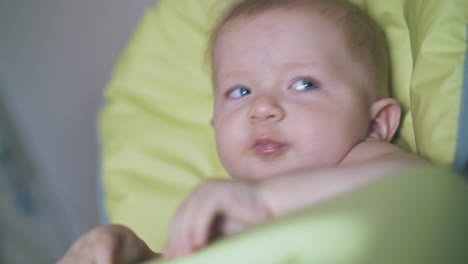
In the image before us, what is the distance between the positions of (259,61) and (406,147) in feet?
0.85

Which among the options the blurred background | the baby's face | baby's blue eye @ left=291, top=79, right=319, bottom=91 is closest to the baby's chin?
the baby's face

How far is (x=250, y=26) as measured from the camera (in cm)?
73

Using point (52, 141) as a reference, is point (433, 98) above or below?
above

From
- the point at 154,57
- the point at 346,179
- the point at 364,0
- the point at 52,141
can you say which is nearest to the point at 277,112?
the point at 346,179

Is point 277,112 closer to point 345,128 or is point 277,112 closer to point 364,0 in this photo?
point 345,128

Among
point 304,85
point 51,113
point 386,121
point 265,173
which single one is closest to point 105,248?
point 265,173

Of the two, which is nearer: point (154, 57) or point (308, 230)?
point (308, 230)

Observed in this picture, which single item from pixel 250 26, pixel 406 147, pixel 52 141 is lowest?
pixel 52 141

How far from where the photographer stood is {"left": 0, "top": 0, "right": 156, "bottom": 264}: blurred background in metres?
1.23

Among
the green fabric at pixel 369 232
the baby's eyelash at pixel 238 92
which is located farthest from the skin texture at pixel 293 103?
the green fabric at pixel 369 232

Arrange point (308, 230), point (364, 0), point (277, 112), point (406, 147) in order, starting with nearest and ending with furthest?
point (308, 230) < point (277, 112) < point (406, 147) < point (364, 0)

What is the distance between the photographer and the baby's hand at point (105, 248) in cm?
48

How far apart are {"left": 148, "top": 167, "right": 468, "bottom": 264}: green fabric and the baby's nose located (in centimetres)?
22

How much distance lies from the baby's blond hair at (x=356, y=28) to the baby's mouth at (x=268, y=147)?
0.18 meters
